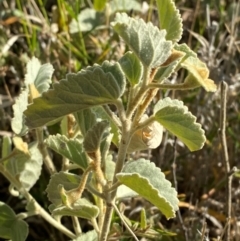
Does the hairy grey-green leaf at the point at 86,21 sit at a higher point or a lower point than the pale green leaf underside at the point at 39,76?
lower

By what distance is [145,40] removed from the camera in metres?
0.81

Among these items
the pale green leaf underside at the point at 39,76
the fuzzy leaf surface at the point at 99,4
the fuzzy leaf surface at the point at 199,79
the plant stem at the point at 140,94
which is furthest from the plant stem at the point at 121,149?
the fuzzy leaf surface at the point at 99,4

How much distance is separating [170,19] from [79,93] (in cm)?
20

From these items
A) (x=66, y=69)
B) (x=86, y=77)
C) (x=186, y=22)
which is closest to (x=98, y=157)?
(x=86, y=77)

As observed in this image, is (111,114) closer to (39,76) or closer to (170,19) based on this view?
(170,19)

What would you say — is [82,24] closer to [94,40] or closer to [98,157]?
[94,40]

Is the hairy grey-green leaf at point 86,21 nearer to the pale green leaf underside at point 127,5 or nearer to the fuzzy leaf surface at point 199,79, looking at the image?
the pale green leaf underside at point 127,5

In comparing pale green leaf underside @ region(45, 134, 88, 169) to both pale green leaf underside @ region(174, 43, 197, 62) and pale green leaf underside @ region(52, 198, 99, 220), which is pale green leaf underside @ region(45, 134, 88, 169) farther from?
pale green leaf underside @ region(174, 43, 197, 62)

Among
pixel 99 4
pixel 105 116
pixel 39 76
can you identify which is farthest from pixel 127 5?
pixel 105 116

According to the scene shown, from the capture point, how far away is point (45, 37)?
1989 mm

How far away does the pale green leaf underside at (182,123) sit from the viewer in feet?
2.94

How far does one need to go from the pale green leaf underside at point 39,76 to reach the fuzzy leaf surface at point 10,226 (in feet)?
0.94

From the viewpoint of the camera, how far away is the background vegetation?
164 centimetres

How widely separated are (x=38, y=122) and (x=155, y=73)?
20 centimetres
